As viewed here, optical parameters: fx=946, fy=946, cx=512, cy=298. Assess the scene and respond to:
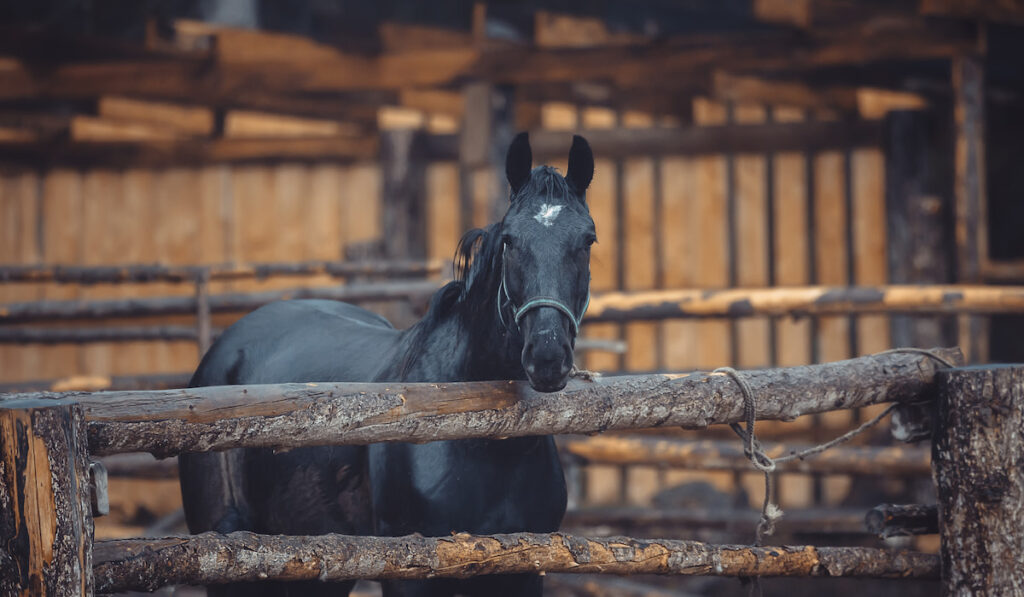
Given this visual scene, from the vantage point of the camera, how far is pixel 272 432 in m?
2.40

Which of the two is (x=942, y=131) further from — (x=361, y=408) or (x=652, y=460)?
(x=361, y=408)

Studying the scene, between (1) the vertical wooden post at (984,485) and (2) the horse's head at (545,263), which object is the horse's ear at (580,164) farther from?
(1) the vertical wooden post at (984,485)

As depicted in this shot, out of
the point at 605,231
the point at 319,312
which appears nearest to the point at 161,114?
the point at 605,231

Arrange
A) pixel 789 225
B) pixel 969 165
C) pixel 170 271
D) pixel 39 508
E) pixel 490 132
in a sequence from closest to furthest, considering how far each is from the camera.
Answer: pixel 39 508
pixel 170 271
pixel 969 165
pixel 490 132
pixel 789 225

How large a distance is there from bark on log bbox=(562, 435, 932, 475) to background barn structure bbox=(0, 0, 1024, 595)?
0.15ft

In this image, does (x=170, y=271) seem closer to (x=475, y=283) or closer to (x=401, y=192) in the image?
(x=401, y=192)

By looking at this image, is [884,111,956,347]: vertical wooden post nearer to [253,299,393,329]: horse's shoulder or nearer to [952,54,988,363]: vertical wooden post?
[952,54,988,363]: vertical wooden post

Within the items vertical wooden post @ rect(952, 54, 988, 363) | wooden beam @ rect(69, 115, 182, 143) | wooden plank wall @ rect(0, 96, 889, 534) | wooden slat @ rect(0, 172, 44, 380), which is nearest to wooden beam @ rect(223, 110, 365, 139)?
wooden beam @ rect(69, 115, 182, 143)

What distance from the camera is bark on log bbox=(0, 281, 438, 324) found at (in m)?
6.09

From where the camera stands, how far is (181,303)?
635 cm

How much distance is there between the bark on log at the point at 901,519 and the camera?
3.15 meters

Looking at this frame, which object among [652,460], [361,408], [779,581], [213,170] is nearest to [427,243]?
[213,170]

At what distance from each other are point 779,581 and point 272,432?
5.41m

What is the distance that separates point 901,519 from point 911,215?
437 cm
